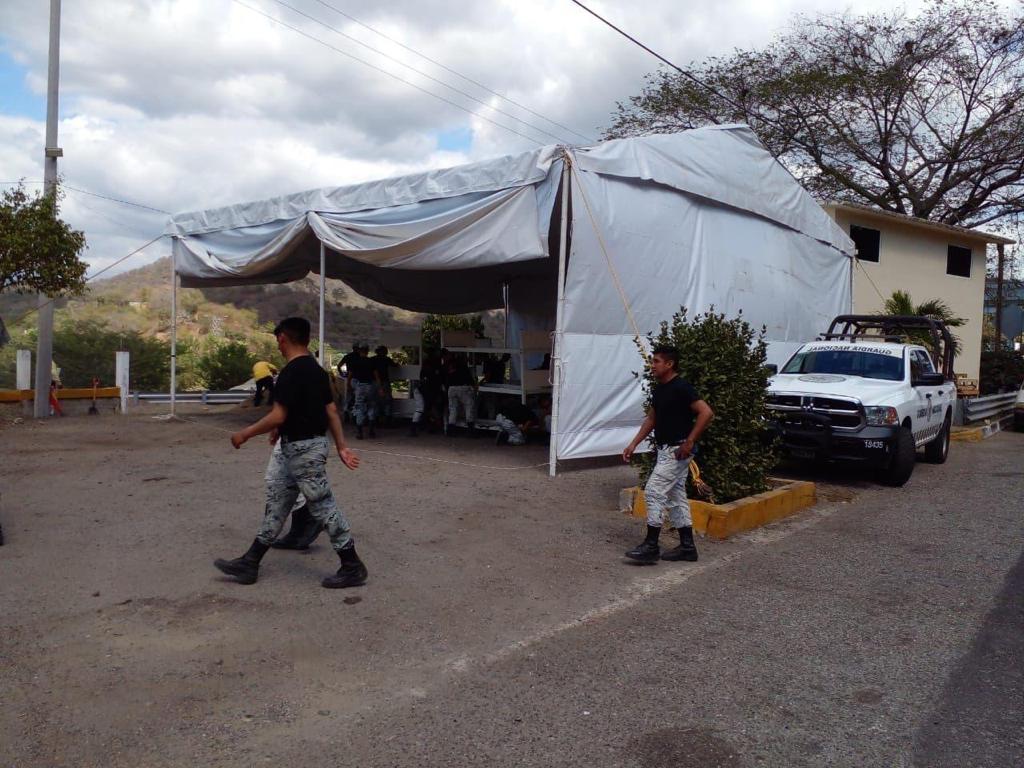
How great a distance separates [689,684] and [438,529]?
11.4 feet

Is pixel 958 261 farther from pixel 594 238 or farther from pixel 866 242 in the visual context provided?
pixel 594 238

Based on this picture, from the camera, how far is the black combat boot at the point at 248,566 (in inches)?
223

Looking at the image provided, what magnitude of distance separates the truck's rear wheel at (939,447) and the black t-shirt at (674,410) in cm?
791

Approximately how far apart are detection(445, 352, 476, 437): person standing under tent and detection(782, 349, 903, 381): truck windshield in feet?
15.4

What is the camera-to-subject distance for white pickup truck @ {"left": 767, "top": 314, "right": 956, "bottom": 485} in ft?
33.3

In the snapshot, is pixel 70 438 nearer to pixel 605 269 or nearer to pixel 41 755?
pixel 605 269

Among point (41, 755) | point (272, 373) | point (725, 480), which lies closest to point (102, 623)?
point (41, 755)

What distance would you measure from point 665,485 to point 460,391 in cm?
739

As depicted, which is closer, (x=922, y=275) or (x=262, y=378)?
(x=262, y=378)

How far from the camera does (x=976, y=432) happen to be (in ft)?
55.4

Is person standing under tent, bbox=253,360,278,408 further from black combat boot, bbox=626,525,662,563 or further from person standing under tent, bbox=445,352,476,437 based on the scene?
black combat boot, bbox=626,525,662,563

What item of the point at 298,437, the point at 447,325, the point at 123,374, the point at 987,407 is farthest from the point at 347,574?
the point at 987,407

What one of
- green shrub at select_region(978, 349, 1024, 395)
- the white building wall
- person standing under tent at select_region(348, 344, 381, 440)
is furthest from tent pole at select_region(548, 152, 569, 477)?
green shrub at select_region(978, 349, 1024, 395)

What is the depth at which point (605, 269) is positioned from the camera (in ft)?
34.7
